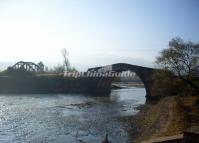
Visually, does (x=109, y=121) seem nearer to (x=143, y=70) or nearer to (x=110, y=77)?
(x=143, y=70)

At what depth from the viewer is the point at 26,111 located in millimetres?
39344

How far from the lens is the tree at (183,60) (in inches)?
1480

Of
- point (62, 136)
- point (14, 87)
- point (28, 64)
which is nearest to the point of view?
point (62, 136)

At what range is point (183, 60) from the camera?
37875 millimetres

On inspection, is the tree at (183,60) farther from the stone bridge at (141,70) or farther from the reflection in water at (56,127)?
the stone bridge at (141,70)

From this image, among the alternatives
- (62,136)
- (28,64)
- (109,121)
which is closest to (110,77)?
(28,64)

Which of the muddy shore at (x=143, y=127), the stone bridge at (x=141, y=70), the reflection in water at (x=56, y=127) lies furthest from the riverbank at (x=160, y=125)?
the stone bridge at (x=141, y=70)

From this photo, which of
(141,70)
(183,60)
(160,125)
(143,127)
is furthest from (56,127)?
(141,70)

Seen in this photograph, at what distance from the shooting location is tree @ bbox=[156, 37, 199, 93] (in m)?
37.6

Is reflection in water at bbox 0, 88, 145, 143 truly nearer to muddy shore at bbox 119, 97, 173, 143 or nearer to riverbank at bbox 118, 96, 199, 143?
muddy shore at bbox 119, 97, 173, 143

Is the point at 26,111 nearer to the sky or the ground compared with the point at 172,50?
nearer to the ground

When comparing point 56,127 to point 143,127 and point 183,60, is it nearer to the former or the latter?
point 143,127

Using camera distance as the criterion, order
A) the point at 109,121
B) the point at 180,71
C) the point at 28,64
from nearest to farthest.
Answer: the point at 109,121 → the point at 180,71 → the point at 28,64

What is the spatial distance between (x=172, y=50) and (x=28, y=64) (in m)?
71.0
